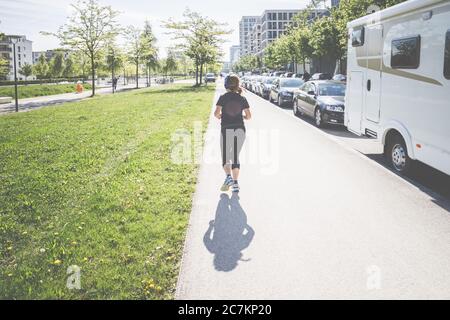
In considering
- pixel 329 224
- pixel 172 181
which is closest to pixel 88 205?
pixel 172 181

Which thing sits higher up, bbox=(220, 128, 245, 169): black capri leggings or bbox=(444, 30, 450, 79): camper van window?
bbox=(444, 30, 450, 79): camper van window

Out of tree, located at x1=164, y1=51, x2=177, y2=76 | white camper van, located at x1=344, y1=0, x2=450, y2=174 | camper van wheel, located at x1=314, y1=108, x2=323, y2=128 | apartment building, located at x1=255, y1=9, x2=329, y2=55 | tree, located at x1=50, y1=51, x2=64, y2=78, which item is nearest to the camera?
white camper van, located at x1=344, y1=0, x2=450, y2=174

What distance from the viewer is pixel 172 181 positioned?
24.8ft

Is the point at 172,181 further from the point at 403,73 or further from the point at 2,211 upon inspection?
the point at 403,73

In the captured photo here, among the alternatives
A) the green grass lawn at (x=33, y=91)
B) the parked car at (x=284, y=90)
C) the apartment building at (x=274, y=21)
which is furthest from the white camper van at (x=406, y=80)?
the apartment building at (x=274, y=21)

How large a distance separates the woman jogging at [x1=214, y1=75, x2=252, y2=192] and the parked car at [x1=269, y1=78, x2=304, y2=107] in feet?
48.3

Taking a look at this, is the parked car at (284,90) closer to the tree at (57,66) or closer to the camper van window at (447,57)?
the camper van window at (447,57)

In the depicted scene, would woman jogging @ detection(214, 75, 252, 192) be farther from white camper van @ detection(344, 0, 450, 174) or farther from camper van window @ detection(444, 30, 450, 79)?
camper van window @ detection(444, 30, 450, 79)

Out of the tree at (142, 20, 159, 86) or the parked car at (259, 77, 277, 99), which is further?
the tree at (142, 20, 159, 86)

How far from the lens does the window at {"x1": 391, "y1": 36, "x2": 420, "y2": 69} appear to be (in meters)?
6.83

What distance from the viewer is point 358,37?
919cm

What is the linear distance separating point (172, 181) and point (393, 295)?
471 cm

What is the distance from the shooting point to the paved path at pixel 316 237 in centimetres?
380

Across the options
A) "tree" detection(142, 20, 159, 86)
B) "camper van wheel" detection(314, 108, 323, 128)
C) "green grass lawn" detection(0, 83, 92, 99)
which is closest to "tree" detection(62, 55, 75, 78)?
"tree" detection(142, 20, 159, 86)
